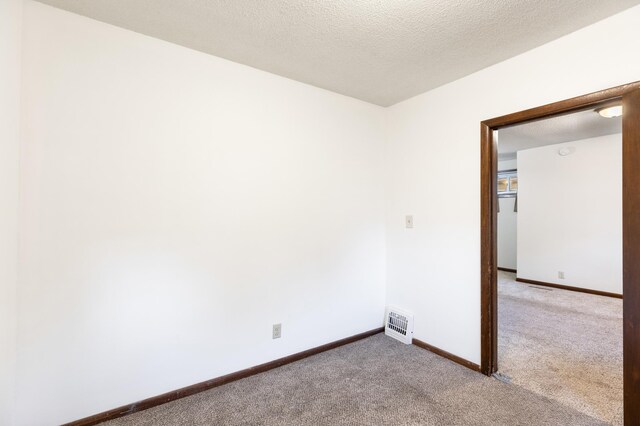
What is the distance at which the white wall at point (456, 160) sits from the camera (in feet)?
5.86

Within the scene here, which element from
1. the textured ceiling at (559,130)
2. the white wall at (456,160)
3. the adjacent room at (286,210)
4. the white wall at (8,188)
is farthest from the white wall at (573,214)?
the white wall at (8,188)

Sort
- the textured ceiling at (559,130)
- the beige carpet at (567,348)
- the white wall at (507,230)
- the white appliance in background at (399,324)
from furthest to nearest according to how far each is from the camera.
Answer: the white wall at (507,230) < the textured ceiling at (559,130) < the white appliance in background at (399,324) < the beige carpet at (567,348)

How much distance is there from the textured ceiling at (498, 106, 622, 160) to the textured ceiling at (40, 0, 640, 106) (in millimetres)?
1730

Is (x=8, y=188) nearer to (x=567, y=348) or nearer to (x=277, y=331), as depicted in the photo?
(x=277, y=331)

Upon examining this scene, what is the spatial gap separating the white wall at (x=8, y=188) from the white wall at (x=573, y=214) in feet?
21.7

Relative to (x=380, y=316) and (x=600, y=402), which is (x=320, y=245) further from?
(x=600, y=402)

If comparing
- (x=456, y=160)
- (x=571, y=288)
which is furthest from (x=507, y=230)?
A: (x=456, y=160)

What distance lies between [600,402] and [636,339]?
72cm

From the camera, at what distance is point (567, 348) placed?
9.09 feet

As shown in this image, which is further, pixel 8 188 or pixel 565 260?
pixel 565 260

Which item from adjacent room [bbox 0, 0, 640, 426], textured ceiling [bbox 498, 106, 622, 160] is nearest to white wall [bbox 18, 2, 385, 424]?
adjacent room [bbox 0, 0, 640, 426]

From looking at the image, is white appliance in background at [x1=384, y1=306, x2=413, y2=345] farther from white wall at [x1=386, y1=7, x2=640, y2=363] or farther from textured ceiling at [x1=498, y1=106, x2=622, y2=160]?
textured ceiling at [x1=498, y1=106, x2=622, y2=160]

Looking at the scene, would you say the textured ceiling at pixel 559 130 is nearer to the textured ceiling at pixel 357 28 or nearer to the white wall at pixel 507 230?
the white wall at pixel 507 230

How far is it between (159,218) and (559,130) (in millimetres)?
5173
